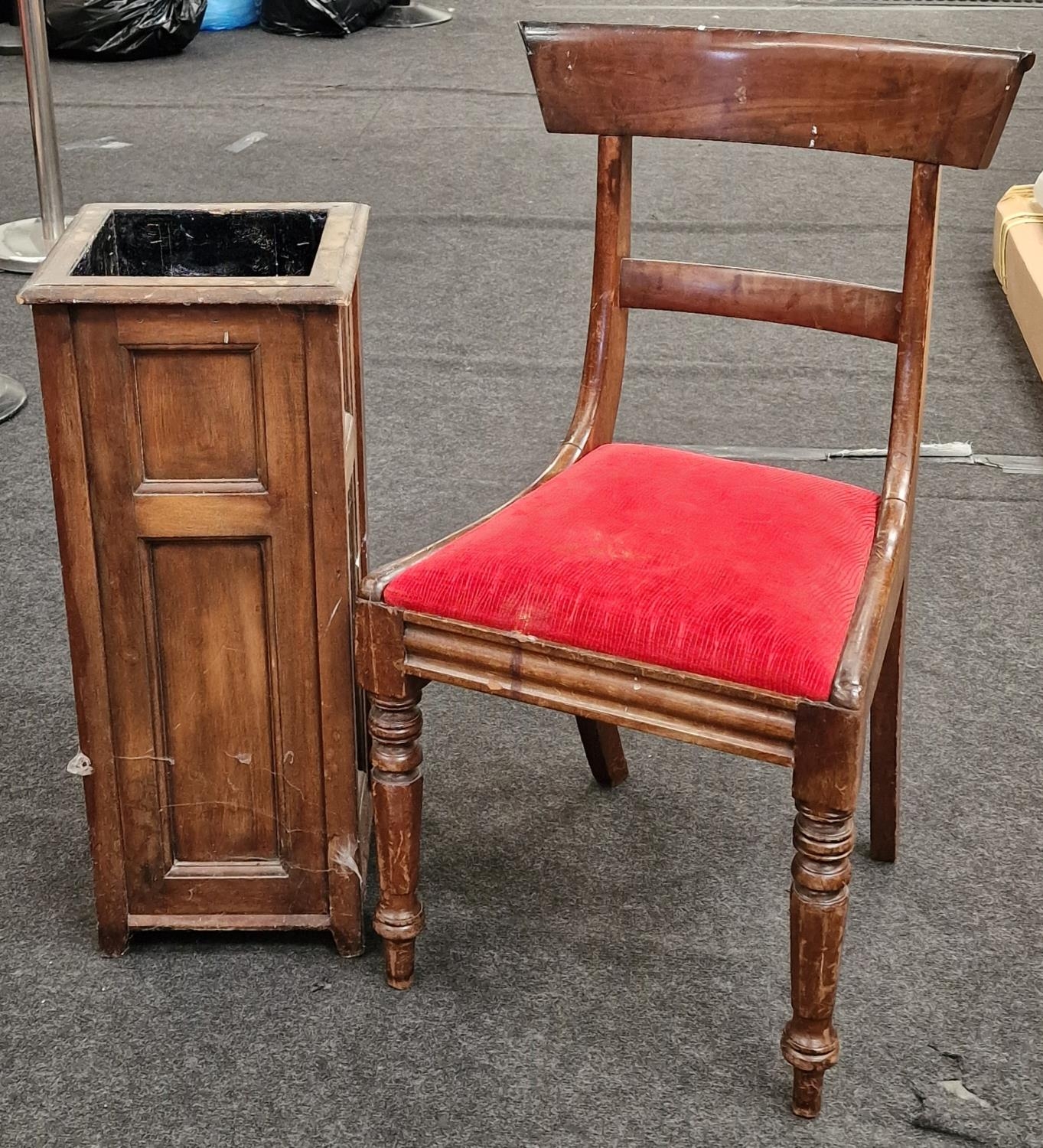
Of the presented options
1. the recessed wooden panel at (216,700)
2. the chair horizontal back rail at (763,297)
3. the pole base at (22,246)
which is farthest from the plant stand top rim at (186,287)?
the pole base at (22,246)

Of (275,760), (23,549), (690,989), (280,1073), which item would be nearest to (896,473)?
(690,989)

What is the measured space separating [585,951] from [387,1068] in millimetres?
252

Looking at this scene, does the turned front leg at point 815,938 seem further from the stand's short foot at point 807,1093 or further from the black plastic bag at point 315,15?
the black plastic bag at point 315,15

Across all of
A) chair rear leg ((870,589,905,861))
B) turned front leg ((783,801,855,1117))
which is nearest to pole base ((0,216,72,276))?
chair rear leg ((870,589,905,861))

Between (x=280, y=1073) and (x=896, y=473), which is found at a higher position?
(x=896, y=473)

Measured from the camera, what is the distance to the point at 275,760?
1430 mm

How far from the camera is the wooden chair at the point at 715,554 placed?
1.20 metres

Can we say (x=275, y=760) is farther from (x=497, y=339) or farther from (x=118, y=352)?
(x=497, y=339)

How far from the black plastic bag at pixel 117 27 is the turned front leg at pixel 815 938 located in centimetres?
486

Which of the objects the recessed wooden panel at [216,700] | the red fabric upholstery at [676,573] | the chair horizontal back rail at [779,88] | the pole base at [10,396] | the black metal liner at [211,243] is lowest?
the pole base at [10,396]

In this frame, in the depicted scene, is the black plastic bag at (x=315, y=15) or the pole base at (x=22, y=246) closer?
the pole base at (x=22, y=246)

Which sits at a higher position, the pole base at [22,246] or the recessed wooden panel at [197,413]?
the recessed wooden panel at [197,413]

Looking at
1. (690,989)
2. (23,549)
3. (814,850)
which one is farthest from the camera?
(23,549)

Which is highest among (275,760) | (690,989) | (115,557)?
(115,557)
